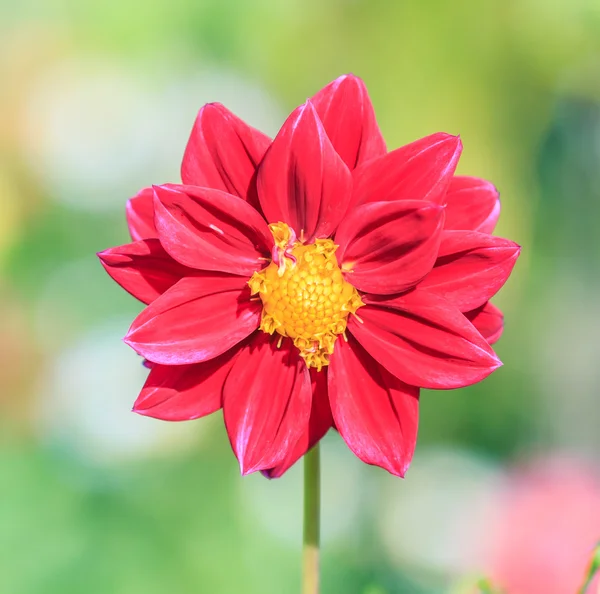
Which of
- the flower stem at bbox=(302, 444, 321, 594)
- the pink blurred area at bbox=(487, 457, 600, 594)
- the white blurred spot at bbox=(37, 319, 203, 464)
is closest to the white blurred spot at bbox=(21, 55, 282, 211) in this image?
the white blurred spot at bbox=(37, 319, 203, 464)

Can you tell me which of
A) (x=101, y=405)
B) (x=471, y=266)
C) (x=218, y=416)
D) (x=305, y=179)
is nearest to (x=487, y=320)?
(x=471, y=266)

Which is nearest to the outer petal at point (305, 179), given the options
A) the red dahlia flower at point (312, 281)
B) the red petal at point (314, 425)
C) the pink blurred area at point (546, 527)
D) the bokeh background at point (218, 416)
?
the red dahlia flower at point (312, 281)

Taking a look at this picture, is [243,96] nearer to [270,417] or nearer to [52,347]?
[52,347]

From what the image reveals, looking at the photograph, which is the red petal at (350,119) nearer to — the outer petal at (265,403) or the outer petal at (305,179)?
the outer petal at (305,179)

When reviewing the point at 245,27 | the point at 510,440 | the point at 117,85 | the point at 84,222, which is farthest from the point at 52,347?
the point at 510,440

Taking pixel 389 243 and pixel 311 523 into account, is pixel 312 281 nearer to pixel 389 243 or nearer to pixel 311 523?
pixel 389 243

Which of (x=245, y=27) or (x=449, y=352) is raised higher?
(x=245, y=27)

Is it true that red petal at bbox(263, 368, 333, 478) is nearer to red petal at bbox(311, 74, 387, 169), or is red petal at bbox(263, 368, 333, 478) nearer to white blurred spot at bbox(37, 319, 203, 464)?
red petal at bbox(311, 74, 387, 169)
